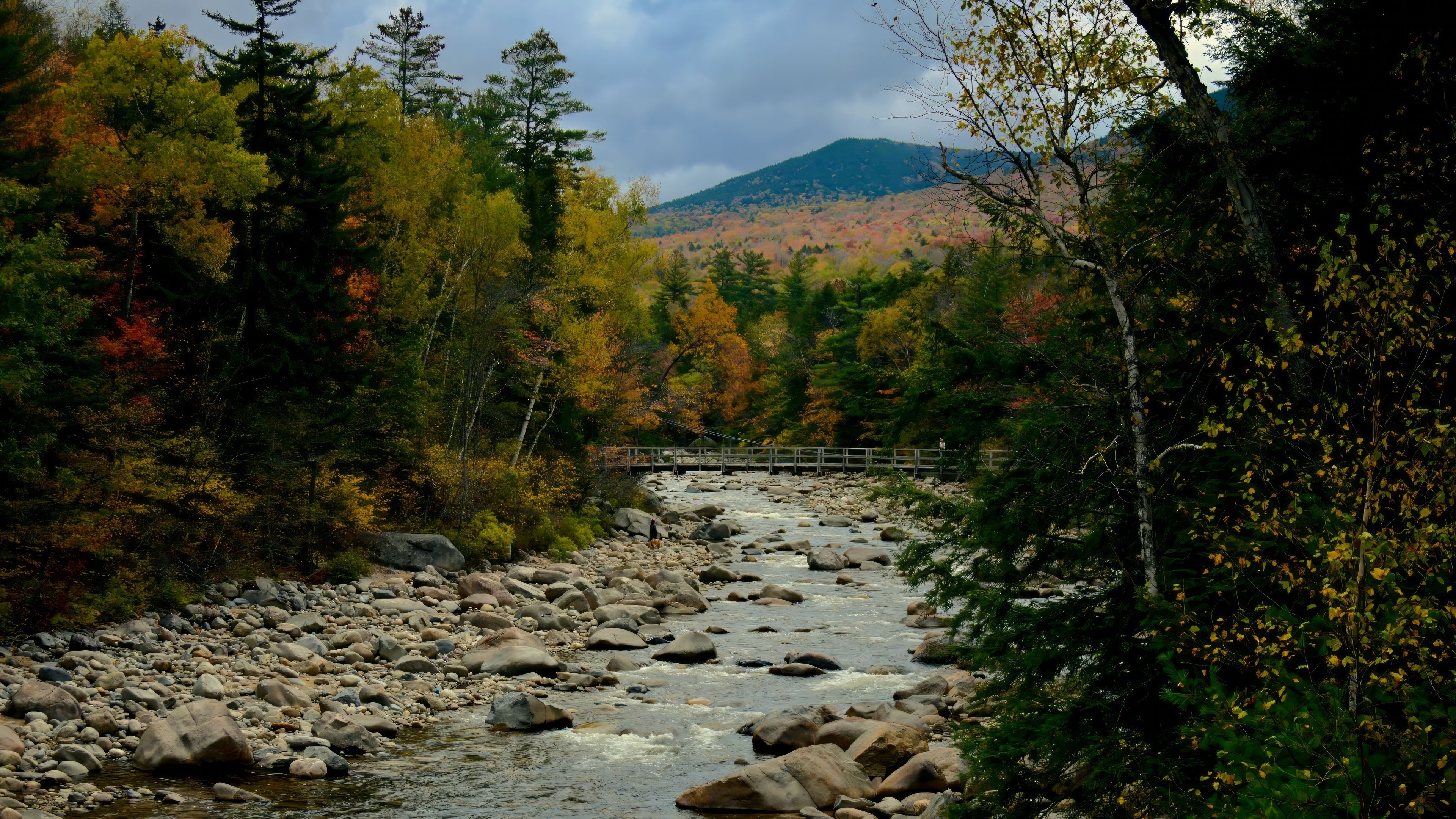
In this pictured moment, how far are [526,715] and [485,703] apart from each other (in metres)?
1.20

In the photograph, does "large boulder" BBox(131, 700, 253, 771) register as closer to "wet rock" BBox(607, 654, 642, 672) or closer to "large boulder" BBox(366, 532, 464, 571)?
"wet rock" BBox(607, 654, 642, 672)

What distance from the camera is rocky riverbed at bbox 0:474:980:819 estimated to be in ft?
28.6

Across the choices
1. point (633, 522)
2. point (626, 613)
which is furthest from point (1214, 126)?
point (633, 522)

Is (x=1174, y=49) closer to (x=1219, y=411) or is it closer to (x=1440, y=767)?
(x=1219, y=411)

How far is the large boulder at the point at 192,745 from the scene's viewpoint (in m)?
8.84

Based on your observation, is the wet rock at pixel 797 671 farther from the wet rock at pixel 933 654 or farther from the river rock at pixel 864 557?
the river rock at pixel 864 557

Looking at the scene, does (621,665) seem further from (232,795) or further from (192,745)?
(232,795)

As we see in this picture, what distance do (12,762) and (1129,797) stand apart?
28.7 feet

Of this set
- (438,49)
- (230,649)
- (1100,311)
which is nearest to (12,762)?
(230,649)

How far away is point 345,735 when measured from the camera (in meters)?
9.99

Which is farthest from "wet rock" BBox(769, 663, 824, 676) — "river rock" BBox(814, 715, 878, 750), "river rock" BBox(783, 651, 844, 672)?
"river rock" BBox(814, 715, 878, 750)

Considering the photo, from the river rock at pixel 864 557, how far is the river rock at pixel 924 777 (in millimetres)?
15185

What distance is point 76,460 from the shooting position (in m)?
12.4

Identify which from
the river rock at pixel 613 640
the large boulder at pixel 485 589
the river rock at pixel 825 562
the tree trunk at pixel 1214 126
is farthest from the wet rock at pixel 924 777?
the river rock at pixel 825 562
